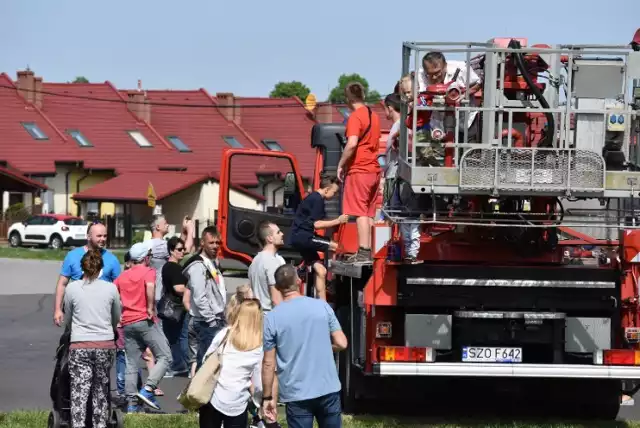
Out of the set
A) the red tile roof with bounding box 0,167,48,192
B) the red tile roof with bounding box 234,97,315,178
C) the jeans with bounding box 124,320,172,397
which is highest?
the red tile roof with bounding box 234,97,315,178

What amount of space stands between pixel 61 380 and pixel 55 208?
58778 mm

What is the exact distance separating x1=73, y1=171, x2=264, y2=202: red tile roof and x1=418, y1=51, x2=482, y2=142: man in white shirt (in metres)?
52.2

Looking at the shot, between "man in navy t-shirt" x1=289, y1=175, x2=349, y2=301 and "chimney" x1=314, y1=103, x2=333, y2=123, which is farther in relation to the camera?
"chimney" x1=314, y1=103, x2=333, y2=123

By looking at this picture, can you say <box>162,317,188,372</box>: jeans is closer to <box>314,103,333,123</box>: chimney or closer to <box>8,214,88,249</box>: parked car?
<box>8,214,88,249</box>: parked car

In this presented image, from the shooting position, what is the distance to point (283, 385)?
8.80m

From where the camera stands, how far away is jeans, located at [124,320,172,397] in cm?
1316

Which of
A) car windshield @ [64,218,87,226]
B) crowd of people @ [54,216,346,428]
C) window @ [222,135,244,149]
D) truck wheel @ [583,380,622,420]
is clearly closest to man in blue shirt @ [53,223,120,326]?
crowd of people @ [54,216,346,428]

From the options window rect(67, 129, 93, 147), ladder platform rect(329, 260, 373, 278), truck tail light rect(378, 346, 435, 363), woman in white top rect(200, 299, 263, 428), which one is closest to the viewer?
woman in white top rect(200, 299, 263, 428)

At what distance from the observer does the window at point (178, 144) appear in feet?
248

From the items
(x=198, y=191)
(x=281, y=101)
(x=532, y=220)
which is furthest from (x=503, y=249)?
(x=281, y=101)

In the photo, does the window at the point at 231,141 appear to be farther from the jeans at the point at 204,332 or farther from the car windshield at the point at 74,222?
the jeans at the point at 204,332

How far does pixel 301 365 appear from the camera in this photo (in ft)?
28.7

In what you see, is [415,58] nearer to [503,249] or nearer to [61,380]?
[503,249]

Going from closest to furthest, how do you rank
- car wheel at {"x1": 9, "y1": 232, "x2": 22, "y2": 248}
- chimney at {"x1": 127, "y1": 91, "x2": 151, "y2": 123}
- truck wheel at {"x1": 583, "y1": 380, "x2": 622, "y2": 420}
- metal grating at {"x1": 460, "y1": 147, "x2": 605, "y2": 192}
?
metal grating at {"x1": 460, "y1": 147, "x2": 605, "y2": 192} → truck wheel at {"x1": 583, "y1": 380, "x2": 622, "y2": 420} → car wheel at {"x1": 9, "y1": 232, "x2": 22, "y2": 248} → chimney at {"x1": 127, "y1": 91, "x2": 151, "y2": 123}
